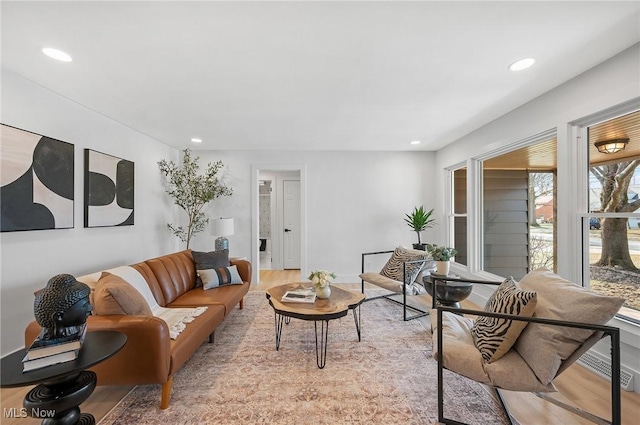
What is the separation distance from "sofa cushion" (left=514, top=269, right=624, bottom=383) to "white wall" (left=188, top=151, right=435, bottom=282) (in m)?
3.34

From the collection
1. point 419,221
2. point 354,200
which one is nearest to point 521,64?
point 419,221

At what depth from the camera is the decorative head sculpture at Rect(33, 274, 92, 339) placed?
1307mm

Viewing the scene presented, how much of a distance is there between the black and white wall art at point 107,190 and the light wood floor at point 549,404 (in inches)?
66.1

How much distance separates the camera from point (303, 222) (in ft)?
15.9

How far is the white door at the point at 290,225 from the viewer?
239 inches

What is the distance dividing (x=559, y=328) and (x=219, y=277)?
118 inches

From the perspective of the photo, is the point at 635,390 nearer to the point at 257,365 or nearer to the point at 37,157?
the point at 257,365

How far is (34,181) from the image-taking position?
2295 millimetres

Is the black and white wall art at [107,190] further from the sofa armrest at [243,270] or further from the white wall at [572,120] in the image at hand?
the white wall at [572,120]

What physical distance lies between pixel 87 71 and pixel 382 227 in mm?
4297

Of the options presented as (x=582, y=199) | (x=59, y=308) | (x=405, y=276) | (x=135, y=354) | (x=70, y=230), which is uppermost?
(x=582, y=199)

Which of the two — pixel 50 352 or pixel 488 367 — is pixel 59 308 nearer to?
pixel 50 352

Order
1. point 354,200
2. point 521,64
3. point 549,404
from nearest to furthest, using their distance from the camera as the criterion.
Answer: point 549,404 → point 521,64 → point 354,200

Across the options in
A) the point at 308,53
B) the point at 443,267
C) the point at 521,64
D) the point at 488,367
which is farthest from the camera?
the point at 443,267
